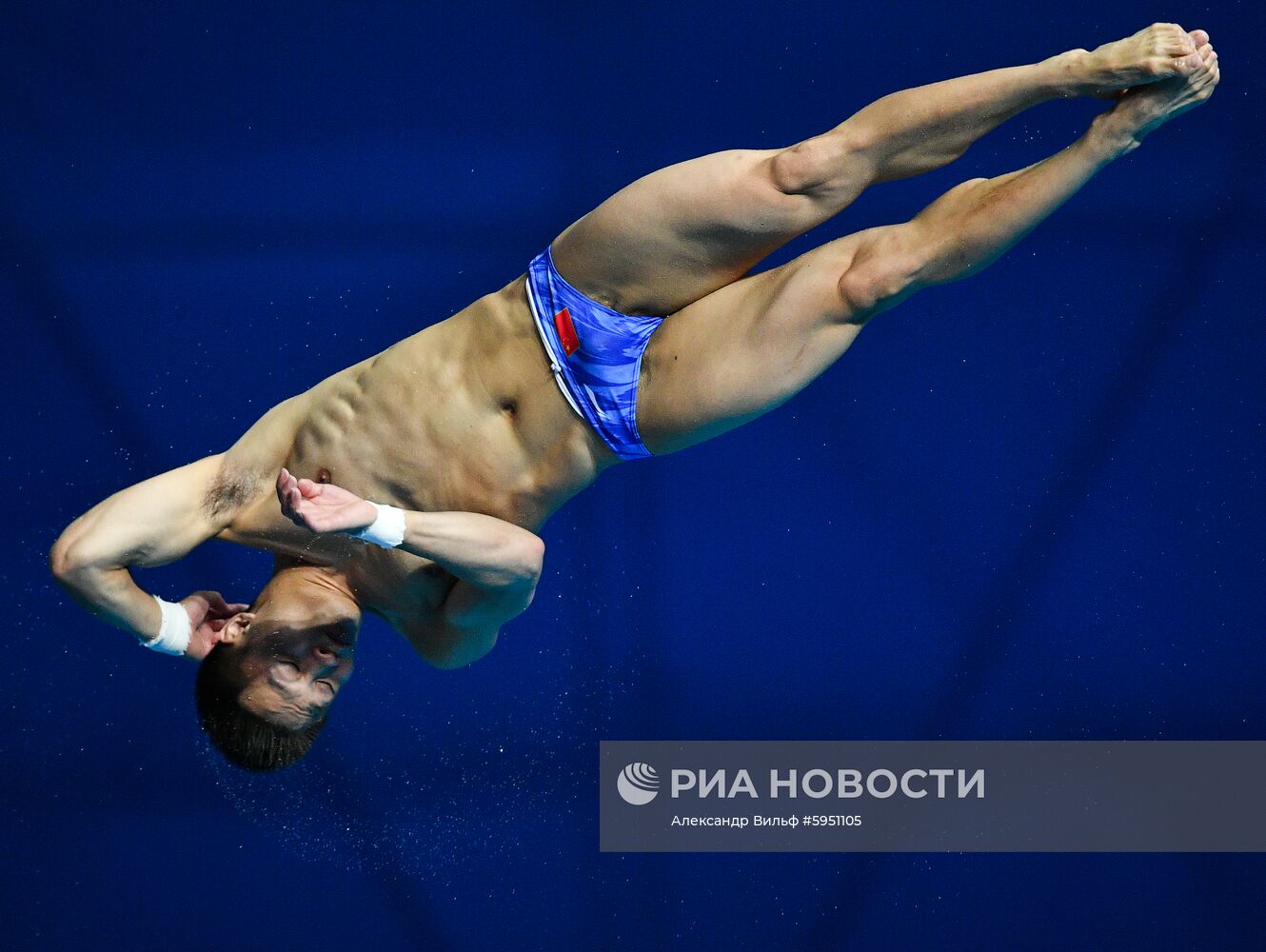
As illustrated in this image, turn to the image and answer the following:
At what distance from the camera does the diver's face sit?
2992 mm

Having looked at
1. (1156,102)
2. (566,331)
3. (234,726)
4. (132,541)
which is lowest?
(234,726)

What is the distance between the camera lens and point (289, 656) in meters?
2.99

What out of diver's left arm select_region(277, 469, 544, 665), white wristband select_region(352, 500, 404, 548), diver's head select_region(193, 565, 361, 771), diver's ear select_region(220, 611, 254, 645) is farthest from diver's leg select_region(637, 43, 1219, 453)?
diver's ear select_region(220, 611, 254, 645)

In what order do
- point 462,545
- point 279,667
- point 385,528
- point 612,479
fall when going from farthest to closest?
point 612,479
point 279,667
point 462,545
point 385,528

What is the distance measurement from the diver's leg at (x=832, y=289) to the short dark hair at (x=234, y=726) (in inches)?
35.8

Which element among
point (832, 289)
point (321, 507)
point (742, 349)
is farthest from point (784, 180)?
point (321, 507)

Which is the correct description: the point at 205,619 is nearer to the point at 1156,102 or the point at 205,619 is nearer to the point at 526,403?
the point at 526,403

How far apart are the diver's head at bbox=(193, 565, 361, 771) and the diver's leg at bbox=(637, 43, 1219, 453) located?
699 mm

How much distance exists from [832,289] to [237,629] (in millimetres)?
1311

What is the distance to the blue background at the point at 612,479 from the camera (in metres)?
4.40

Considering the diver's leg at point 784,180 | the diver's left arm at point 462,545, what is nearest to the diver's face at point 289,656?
the diver's left arm at point 462,545

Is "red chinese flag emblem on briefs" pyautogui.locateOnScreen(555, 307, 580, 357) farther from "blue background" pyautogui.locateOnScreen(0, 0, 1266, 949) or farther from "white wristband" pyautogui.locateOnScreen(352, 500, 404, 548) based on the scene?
"blue background" pyautogui.locateOnScreen(0, 0, 1266, 949)

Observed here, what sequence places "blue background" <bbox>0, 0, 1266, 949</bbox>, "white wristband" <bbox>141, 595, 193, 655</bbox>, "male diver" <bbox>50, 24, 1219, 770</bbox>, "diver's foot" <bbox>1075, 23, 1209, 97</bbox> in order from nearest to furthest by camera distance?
1. "diver's foot" <bbox>1075, 23, 1209, 97</bbox>
2. "male diver" <bbox>50, 24, 1219, 770</bbox>
3. "white wristband" <bbox>141, 595, 193, 655</bbox>
4. "blue background" <bbox>0, 0, 1266, 949</bbox>

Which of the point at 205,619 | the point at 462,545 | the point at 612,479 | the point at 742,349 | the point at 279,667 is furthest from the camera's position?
the point at 612,479
